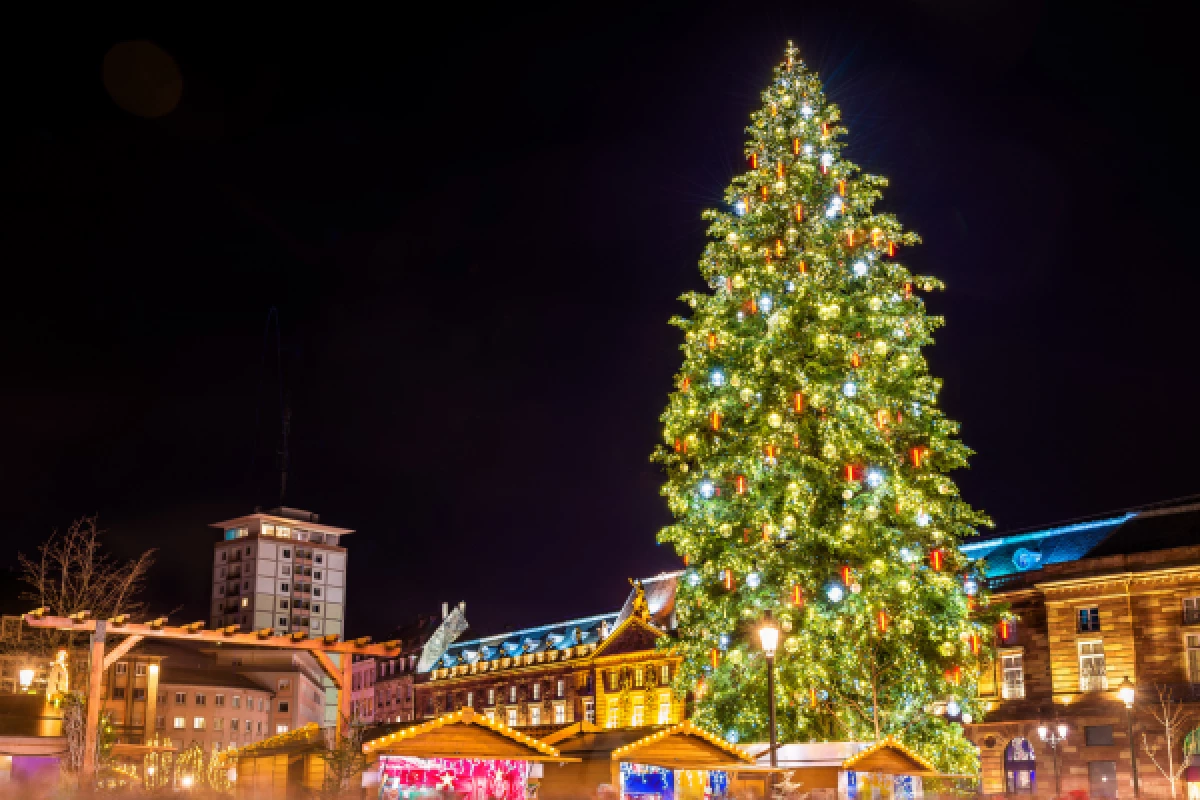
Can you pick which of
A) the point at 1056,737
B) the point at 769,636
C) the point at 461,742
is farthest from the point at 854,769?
the point at 1056,737

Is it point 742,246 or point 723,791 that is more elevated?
point 742,246

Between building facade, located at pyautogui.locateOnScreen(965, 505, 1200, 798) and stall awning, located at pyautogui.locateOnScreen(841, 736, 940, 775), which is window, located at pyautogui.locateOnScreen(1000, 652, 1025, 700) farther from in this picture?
stall awning, located at pyautogui.locateOnScreen(841, 736, 940, 775)

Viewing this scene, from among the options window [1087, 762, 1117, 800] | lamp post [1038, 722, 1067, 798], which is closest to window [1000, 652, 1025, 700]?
lamp post [1038, 722, 1067, 798]

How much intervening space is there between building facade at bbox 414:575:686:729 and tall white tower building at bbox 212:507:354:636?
5205 cm

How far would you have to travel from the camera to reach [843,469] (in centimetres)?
2980

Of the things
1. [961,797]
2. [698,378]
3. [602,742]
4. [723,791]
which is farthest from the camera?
[602,742]

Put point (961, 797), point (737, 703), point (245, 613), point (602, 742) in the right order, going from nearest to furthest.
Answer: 1. point (961, 797)
2. point (737, 703)
3. point (602, 742)
4. point (245, 613)

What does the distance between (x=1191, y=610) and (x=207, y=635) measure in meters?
38.6

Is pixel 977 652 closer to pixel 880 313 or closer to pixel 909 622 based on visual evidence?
pixel 909 622

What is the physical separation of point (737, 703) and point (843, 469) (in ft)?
20.4

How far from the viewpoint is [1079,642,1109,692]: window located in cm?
5256

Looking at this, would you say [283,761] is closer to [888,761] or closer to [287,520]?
[888,761]

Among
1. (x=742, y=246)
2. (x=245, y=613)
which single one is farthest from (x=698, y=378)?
(x=245, y=613)

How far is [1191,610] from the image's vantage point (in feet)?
165
